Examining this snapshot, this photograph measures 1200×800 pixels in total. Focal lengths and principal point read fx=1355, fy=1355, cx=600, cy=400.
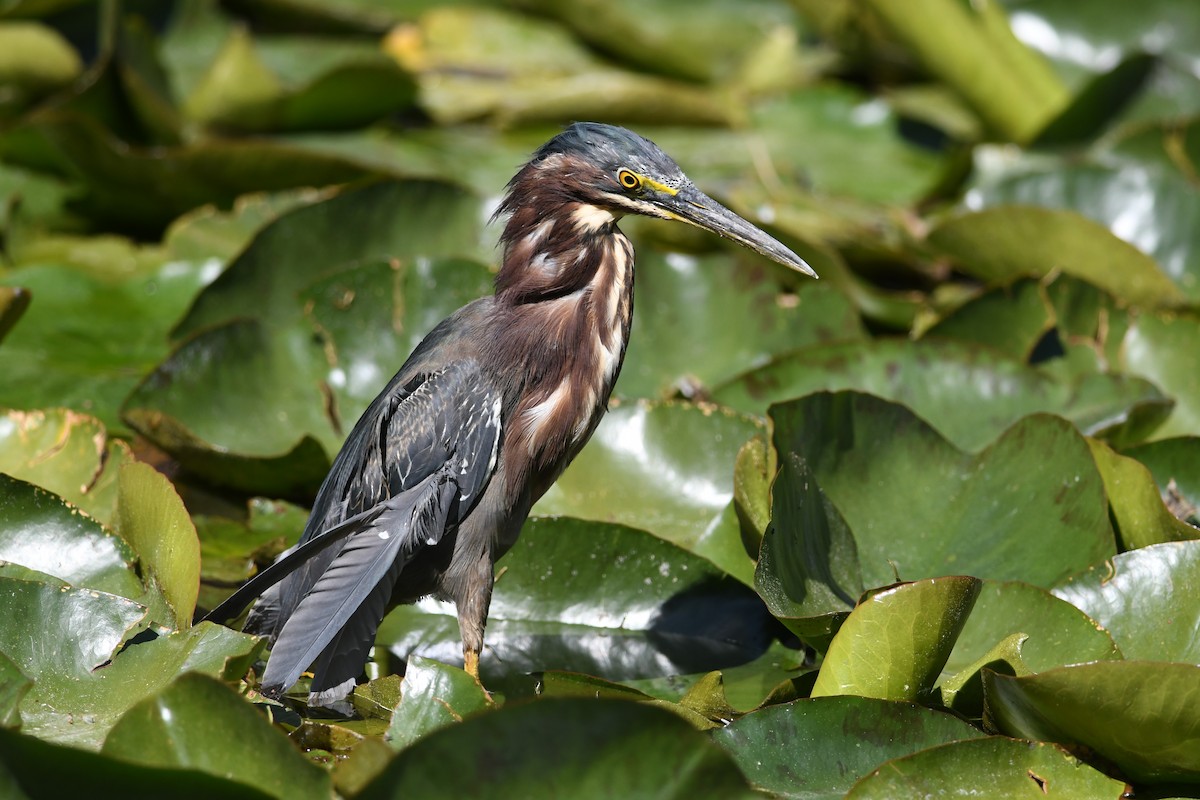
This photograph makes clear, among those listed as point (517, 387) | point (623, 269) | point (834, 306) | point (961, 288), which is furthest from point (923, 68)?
point (517, 387)

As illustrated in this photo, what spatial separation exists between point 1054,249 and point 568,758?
3.33 m

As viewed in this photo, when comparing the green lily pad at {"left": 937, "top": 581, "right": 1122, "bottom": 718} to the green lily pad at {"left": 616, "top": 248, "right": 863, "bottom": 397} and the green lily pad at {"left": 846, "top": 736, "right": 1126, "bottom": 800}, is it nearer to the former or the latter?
the green lily pad at {"left": 846, "top": 736, "right": 1126, "bottom": 800}

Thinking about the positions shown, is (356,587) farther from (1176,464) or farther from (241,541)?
(1176,464)

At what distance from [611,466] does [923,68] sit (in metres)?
3.16

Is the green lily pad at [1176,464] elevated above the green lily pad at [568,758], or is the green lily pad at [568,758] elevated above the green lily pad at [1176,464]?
the green lily pad at [568,758]

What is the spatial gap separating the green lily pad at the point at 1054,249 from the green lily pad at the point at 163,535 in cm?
295

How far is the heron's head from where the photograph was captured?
3.55 meters

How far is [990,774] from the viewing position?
2.71 meters

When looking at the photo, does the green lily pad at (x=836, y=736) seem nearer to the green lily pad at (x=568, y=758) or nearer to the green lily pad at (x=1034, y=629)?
the green lily pad at (x=1034, y=629)

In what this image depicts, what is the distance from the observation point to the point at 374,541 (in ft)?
11.0

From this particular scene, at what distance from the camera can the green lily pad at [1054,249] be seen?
4680 mm

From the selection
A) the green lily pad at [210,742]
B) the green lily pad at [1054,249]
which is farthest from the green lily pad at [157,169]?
the green lily pad at [210,742]

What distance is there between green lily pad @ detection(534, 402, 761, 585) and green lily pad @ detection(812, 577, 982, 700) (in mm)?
937

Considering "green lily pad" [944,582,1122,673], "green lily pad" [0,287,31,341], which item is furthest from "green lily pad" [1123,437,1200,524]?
"green lily pad" [0,287,31,341]
